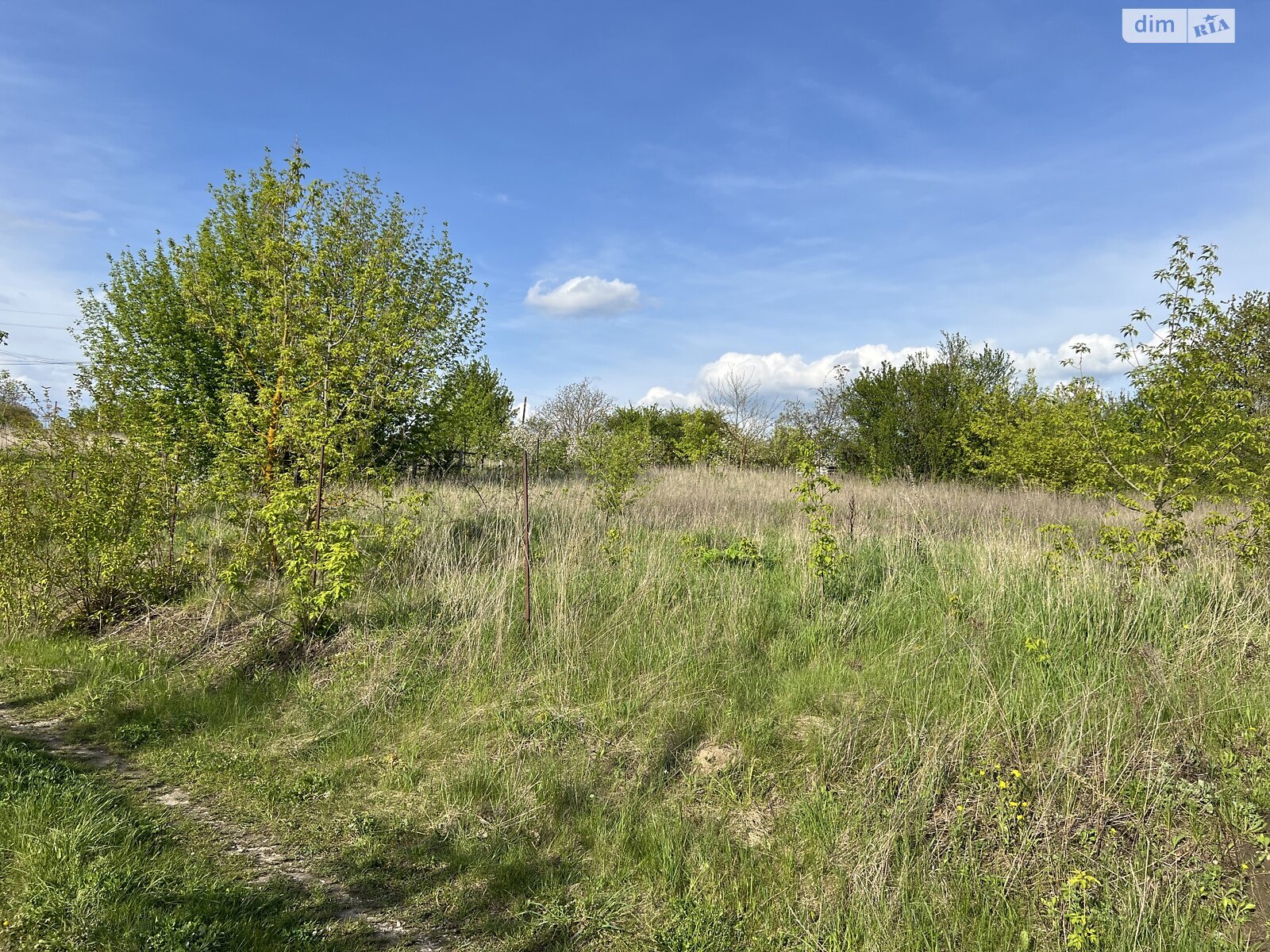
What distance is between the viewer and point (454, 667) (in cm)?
545

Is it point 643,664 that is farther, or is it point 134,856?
point 643,664

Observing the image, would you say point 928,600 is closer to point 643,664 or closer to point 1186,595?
point 1186,595

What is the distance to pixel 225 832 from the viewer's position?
3807 mm

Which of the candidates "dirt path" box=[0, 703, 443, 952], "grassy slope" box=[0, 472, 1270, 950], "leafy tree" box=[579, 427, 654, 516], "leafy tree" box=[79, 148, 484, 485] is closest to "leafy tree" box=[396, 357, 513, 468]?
"leafy tree" box=[79, 148, 484, 485]

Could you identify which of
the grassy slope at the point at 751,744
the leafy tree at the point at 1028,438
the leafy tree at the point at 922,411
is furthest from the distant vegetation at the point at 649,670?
the leafy tree at the point at 922,411

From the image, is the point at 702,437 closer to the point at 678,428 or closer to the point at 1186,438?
the point at 678,428

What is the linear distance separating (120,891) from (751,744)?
3219 millimetres

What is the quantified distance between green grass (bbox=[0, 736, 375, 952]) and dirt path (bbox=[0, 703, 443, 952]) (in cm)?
11

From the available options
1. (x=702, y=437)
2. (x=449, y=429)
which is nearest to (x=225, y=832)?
(x=449, y=429)

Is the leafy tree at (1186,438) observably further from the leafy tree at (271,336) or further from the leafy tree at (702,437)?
the leafy tree at (702,437)

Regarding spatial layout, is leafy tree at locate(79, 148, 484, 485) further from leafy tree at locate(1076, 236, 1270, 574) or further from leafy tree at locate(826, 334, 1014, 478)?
leafy tree at locate(826, 334, 1014, 478)

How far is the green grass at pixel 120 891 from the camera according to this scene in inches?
113

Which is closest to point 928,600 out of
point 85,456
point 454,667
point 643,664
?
point 643,664

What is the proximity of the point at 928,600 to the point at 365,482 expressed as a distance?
210 inches
